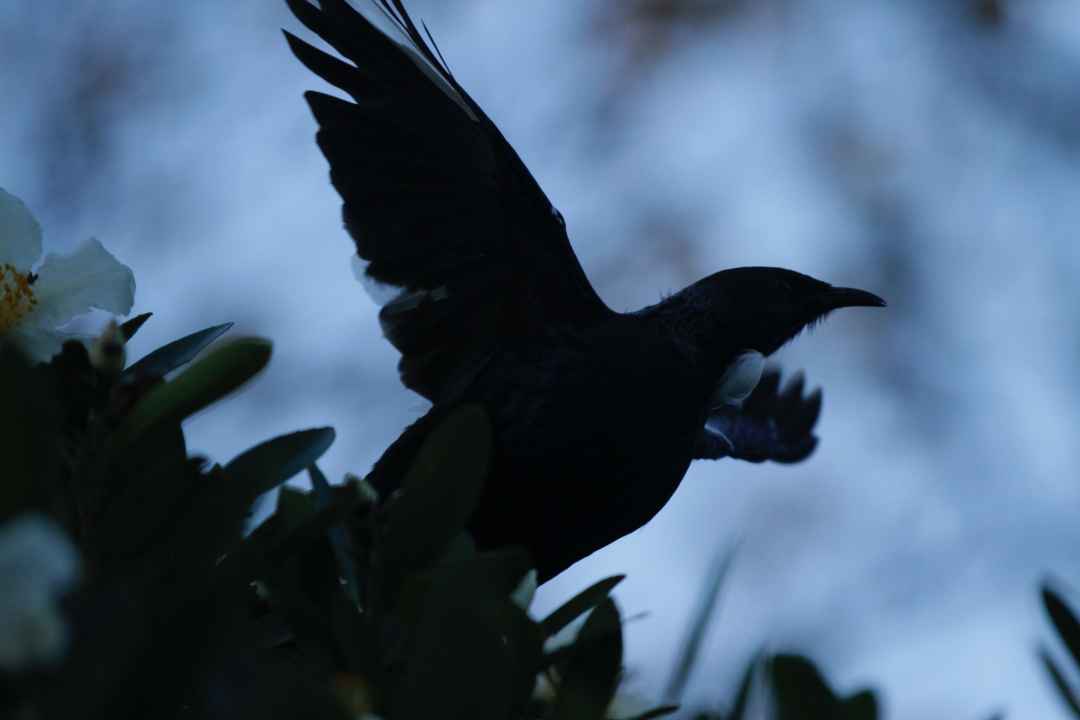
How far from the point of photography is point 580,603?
1294mm

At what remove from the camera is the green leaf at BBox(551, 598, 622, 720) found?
1.13 metres

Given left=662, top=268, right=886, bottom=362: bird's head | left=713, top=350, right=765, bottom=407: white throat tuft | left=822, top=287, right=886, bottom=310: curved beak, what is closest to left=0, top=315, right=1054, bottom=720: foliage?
left=713, top=350, right=765, bottom=407: white throat tuft

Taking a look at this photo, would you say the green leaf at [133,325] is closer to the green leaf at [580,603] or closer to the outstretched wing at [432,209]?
the green leaf at [580,603]

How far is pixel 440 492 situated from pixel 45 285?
0.54 metres

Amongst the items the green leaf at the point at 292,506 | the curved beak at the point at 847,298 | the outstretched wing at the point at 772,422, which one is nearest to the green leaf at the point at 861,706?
the green leaf at the point at 292,506

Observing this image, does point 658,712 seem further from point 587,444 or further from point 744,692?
point 587,444

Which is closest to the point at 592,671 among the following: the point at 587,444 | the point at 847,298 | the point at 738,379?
the point at 587,444

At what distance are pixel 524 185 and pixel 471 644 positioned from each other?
1616 mm

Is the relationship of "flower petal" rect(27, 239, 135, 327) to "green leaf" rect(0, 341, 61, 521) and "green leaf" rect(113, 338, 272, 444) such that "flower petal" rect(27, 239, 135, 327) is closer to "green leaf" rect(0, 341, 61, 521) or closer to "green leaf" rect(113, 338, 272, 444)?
"green leaf" rect(113, 338, 272, 444)

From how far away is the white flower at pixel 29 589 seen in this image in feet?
2.15

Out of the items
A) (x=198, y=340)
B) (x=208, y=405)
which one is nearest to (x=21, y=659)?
(x=208, y=405)

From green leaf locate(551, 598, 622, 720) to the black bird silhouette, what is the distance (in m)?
1.03

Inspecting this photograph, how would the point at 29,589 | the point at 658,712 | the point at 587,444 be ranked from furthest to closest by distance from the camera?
the point at 587,444 < the point at 658,712 < the point at 29,589

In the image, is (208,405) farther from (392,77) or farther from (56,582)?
(392,77)
